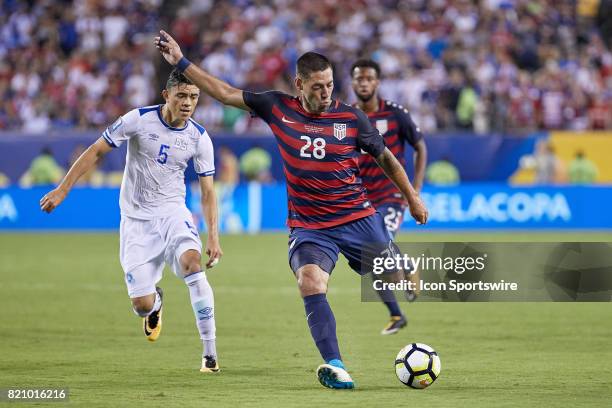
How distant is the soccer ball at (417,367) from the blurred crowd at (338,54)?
18164 mm

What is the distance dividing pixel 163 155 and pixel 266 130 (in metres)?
17.1

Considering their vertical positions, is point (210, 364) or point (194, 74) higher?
point (194, 74)

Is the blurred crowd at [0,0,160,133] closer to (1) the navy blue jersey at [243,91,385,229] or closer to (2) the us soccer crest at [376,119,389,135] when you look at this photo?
(2) the us soccer crest at [376,119,389,135]

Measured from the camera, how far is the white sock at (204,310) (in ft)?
28.3

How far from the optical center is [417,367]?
7695 mm

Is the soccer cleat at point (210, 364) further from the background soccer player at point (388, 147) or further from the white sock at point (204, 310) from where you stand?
the background soccer player at point (388, 147)

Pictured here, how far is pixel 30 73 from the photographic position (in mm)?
27547

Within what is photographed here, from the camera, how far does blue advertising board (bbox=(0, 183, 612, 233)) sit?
78.3ft

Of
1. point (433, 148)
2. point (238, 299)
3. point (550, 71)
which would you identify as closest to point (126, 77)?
point (433, 148)

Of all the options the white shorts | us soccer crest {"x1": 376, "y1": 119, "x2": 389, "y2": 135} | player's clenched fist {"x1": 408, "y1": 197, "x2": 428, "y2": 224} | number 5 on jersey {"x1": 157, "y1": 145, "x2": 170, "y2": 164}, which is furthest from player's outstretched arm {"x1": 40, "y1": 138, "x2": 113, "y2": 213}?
us soccer crest {"x1": 376, "y1": 119, "x2": 389, "y2": 135}

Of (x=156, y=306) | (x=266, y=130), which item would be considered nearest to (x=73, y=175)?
(x=156, y=306)

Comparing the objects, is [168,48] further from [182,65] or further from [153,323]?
[153,323]

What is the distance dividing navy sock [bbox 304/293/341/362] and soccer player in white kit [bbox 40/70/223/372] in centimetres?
104

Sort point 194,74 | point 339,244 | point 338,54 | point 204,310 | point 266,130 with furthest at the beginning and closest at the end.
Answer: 1. point 338,54
2. point 266,130
3. point 204,310
4. point 339,244
5. point 194,74
